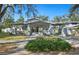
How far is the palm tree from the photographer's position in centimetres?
277

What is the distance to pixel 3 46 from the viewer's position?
2754 millimetres

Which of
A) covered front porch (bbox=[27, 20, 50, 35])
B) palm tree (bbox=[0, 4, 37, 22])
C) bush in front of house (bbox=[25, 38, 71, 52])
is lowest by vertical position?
bush in front of house (bbox=[25, 38, 71, 52])

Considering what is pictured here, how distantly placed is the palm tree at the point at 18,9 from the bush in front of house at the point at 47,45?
0.32 m

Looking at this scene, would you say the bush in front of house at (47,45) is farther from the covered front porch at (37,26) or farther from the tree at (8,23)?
the tree at (8,23)

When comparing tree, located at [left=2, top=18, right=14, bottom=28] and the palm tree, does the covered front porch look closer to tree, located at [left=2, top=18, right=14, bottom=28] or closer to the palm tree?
the palm tree

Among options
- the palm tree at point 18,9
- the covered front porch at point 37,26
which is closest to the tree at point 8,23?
the palm tree at point 18,9

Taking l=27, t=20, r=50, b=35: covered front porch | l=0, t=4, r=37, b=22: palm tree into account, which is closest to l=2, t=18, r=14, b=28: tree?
l=0, t=4, r=37, b=22: palm tree

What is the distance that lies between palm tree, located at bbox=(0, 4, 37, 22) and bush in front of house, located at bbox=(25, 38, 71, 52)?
12.5 inches

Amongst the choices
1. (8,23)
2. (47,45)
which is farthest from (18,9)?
(47,45)

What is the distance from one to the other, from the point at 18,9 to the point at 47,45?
52 cm

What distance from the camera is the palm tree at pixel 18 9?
2771mm

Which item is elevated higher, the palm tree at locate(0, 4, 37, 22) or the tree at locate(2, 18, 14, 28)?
the palm tree at locate(0, 4, 37, 22)

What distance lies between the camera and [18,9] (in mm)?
2785

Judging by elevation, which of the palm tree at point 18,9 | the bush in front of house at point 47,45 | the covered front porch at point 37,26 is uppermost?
the palm tree at point 18,9
